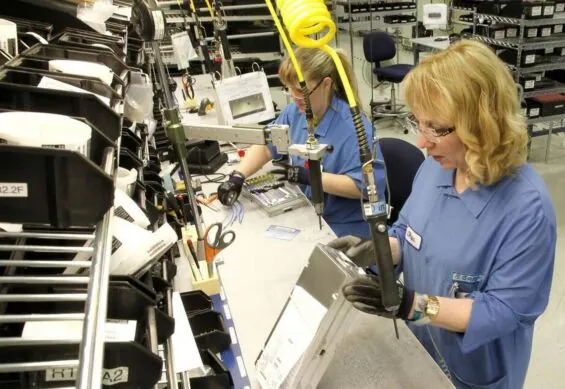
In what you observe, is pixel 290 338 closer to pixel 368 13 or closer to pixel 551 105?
pixel 551 105

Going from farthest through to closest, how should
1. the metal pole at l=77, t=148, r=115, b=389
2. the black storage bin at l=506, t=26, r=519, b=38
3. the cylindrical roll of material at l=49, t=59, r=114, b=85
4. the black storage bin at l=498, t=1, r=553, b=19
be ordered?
the black storage bin at l=506, t=26, r=519, b=38 → the black storage bin at l=498, t=1, r=553, b=19 → the cylindrical roll of material at l=49, t=59, r=114, b=85 → the metal pole at l=77, t=148, r=115, b=389

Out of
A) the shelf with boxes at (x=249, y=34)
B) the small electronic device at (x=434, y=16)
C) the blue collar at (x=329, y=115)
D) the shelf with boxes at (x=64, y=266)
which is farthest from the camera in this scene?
the small electronic device at (x=434, y=16)

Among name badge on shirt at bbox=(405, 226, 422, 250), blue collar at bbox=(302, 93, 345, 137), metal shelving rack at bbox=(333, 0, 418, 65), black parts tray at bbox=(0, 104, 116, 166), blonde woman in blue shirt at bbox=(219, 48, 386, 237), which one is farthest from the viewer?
metal shelving rack at bbox=(333, 0, 418, 65)

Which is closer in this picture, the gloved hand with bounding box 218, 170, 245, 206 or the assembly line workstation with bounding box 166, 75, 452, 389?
the assembly line workstation with bounding box 166, 75, 452, 389

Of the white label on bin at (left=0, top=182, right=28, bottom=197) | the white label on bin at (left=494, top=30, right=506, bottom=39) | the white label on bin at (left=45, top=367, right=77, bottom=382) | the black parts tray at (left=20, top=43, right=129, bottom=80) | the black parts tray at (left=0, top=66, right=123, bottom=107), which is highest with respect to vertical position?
the white label on bin at (left=494, top=30, right=506, bottom=39)

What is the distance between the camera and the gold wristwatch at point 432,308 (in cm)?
122

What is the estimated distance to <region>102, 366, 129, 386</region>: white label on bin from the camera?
2.20ft

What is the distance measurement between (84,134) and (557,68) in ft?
15.9

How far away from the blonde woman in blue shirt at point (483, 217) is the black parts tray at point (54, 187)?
2.36ft

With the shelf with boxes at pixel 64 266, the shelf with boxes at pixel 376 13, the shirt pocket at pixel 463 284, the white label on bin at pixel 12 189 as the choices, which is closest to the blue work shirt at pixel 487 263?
the shirt pocket at pixel 463 284

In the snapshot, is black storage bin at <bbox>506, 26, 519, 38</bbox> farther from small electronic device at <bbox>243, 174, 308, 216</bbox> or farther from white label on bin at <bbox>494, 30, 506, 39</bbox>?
small electronic device at <bbox>243, 174, 308, 216</bbox>

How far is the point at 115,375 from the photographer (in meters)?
0.68

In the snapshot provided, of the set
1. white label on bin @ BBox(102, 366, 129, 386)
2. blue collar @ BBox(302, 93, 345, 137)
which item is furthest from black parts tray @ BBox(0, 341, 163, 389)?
blue collar @ BBox(302, 93, 345, 137)

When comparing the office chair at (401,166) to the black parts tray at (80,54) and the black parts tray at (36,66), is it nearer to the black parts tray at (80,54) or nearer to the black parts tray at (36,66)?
the black parts tray at (80,54)
